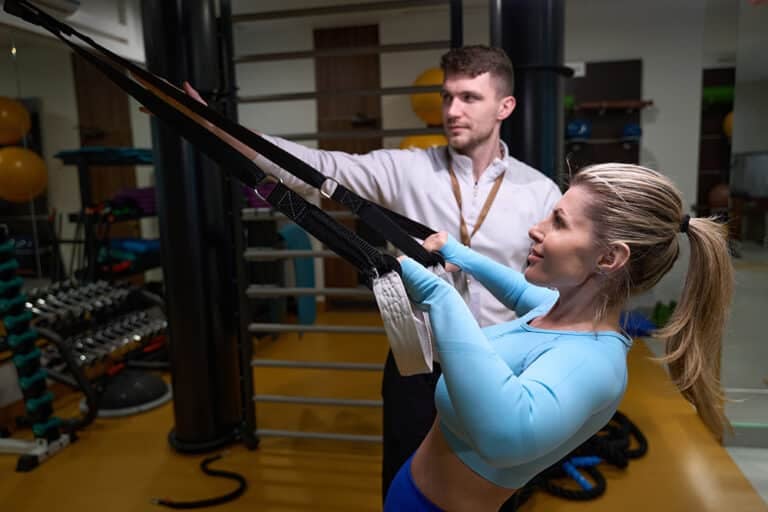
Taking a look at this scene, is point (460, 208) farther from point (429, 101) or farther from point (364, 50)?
point (429, 101)

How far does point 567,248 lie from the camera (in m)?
1.02

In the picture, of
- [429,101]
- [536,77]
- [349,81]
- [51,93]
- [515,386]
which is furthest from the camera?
[349,81]

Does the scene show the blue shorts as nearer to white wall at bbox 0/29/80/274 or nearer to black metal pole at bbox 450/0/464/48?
black metal pole at bbox 450/0/464/48

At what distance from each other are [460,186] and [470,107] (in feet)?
0.82

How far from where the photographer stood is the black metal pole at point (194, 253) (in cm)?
276

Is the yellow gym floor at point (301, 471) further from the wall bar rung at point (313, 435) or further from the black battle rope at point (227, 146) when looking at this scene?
the black battle rope at point (227, 146)

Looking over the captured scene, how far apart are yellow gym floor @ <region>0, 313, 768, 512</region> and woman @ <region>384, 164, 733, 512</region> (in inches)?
65.0

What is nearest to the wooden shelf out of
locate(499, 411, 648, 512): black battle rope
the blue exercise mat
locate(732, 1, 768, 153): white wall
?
locate(732, 1, 768, 153): white wall

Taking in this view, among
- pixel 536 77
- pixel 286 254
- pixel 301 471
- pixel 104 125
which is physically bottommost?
pixel 301 471

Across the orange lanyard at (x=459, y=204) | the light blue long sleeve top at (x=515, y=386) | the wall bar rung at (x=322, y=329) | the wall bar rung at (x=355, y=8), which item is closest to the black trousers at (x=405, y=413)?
the orange lanyard at (x=459, y=204)

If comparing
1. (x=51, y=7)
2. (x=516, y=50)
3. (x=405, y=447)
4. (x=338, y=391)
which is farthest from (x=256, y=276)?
(x=405, y=447)

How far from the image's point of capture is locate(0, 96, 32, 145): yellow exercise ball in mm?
3695

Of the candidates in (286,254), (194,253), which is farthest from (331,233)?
(194,253)

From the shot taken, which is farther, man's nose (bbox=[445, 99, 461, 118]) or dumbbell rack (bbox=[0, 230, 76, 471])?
dumbbell rack (bbox=[0, 230, 76, 471])
